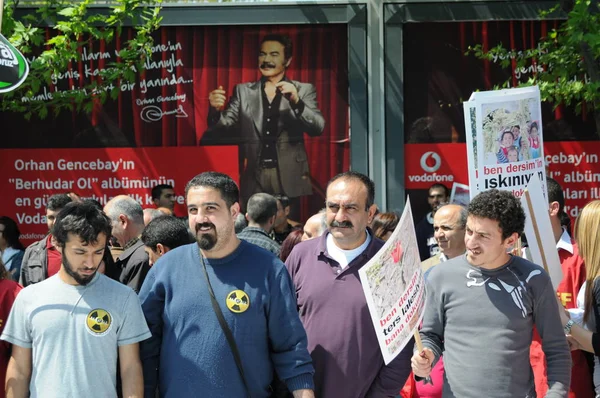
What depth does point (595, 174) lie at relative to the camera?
11922mm

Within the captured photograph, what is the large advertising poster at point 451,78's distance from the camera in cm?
1181

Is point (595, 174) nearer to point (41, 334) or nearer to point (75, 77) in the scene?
point (75, 77)

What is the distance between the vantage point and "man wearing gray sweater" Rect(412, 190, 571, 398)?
482cm

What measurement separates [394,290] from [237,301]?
76 cm

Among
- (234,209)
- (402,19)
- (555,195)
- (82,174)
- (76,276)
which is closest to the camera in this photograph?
(76,276)

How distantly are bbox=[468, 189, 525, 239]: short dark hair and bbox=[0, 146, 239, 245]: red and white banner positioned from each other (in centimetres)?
709

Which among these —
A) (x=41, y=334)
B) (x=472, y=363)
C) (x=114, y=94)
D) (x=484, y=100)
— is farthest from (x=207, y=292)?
(x=114, y=94)

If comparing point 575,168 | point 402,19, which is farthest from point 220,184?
point 575,168

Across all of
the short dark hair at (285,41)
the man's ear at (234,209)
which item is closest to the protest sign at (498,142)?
the man's ear at (234,209)

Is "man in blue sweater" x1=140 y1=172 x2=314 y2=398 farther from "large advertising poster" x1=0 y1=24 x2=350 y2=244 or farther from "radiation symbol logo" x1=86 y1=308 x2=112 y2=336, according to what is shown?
"large advertising poster" x1=0 y1=24 x2=350 y2=244

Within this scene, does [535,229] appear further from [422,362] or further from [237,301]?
[237,301]

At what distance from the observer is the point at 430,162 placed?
1194 centimetres
